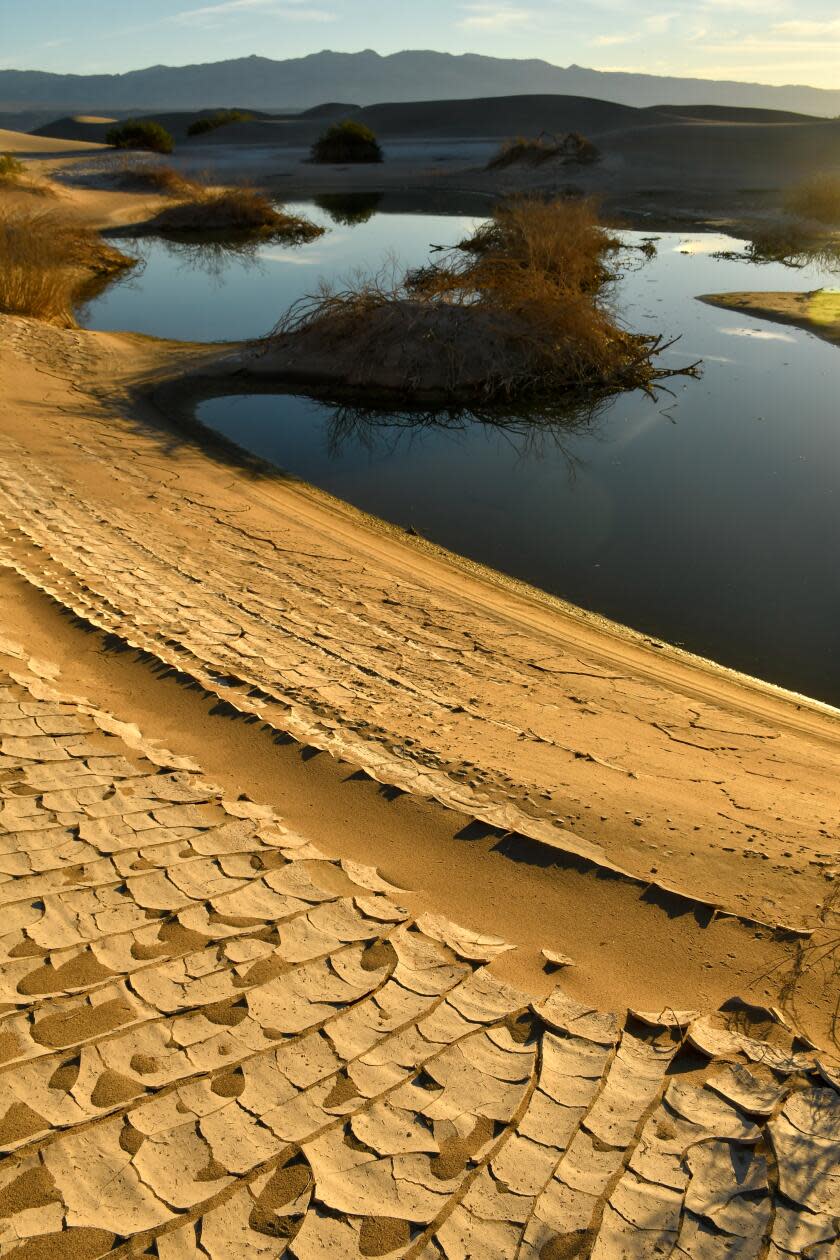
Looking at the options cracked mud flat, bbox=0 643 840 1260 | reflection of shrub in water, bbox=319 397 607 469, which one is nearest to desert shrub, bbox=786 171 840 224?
reflection of shrub in water, bbox=319 397 607 469

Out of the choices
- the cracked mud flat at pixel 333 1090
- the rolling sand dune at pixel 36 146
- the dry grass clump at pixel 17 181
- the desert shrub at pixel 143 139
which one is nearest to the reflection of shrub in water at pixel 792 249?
the dry grass clump at pixel 17 181

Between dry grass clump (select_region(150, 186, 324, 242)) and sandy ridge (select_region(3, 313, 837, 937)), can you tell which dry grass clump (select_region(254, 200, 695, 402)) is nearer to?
sandy ridge (select_region(3, 313, 837, 937))

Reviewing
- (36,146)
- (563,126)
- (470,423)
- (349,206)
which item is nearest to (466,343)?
(470,423)

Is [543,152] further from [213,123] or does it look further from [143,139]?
[213,123]

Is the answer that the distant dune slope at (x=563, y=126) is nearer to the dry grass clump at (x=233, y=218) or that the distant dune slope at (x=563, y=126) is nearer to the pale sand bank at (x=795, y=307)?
the dry grass clump at (x=233, y=218)

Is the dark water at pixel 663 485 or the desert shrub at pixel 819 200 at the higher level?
the desert shrub at pixel 819 200

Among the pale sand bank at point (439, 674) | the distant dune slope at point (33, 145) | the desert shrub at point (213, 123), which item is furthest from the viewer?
the desert shrub at point (213, 123)

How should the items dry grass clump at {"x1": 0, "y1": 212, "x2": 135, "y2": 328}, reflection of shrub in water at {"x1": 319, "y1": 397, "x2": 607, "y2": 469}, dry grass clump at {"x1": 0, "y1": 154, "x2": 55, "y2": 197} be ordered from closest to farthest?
reflection of shrub in water at {"x1": 319, "y1": 397, "x2": 607, "y2": 469} → dry grass clump at {"x1": 0, "y1": 212, "x2": 135, "y2": 328} → dry grass clump at {"x1": 0, "y1": 154, "x2": 55, "y2": 197}
